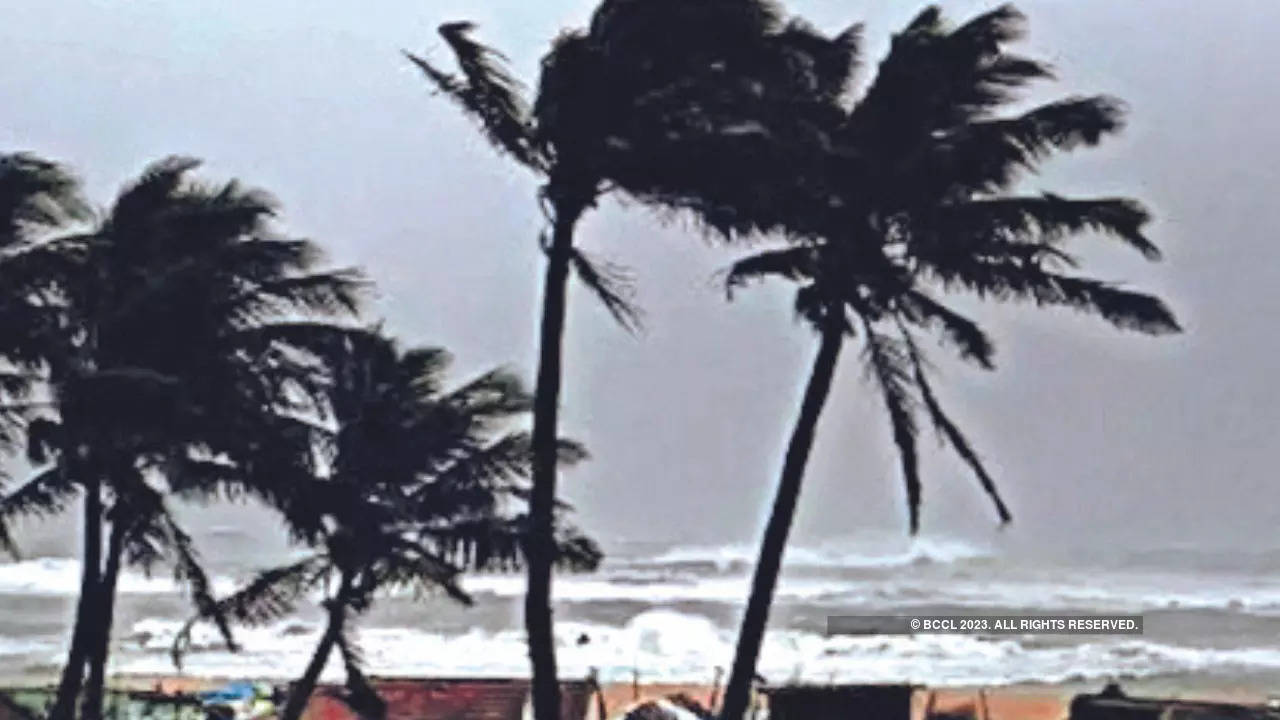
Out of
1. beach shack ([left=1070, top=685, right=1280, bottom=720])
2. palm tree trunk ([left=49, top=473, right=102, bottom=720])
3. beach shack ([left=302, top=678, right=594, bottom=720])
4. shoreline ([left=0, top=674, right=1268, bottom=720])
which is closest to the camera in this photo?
palm tree trunk ([left=49, top=473, right=102, bottom=720])

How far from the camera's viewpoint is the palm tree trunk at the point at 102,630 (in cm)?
2559

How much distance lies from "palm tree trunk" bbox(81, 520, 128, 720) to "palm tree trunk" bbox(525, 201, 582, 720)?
497 cm

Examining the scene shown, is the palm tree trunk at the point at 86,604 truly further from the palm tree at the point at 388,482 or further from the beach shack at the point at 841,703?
the beach shack at the point at 841,703

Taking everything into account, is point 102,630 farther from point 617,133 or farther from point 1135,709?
point 1135,709

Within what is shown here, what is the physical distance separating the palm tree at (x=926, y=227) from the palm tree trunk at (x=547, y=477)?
1.60 meters

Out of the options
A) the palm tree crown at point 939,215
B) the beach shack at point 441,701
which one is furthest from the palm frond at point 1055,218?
the beach shack at point 441,701

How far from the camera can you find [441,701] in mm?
37688

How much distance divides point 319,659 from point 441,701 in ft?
30.3

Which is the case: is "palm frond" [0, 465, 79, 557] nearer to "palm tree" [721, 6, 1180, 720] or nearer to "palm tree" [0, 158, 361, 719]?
"palm tree" [0, 158, 361, 719]

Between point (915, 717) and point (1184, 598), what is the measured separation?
1156cm

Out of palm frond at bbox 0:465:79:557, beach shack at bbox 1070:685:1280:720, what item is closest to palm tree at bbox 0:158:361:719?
palm frond at bbox 0:465:79:557

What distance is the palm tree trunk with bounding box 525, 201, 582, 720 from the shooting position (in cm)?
2203

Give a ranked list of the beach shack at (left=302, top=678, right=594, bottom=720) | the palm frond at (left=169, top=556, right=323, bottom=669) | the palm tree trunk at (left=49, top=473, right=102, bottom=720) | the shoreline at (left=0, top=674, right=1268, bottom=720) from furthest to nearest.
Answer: the shoreline at (left=0, top=674, right=1268, bottom=720), the beach shack at (left=302, top=678, right=594, bottom=720), the palm frond at (left=169, top=556, right=323, bottom=669), the palm tree trunk at (left=49, top=473, right=102, bottom=720)

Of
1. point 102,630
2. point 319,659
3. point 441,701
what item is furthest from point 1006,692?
point 102,630
